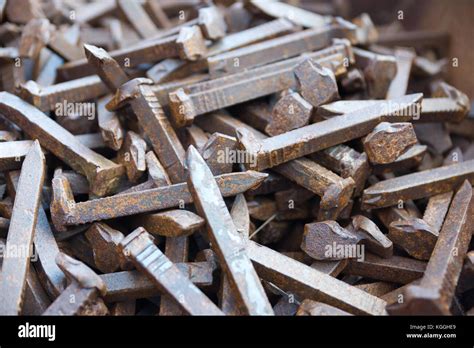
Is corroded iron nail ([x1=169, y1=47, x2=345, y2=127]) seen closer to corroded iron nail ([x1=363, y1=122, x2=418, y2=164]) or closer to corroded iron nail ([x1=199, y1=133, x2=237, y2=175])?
corroded iron nail ([x1=199, y1=133, x2=237, y2=175])

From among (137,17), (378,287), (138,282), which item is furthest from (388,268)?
(137,17)

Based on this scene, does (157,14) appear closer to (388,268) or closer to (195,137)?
(195,137)

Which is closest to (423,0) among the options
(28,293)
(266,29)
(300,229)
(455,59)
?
(455,59)

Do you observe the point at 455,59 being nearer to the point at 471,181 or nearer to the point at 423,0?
the point at 423,0

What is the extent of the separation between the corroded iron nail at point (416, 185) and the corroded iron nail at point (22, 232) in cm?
190

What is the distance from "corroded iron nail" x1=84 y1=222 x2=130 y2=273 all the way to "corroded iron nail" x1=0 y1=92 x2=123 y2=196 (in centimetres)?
30

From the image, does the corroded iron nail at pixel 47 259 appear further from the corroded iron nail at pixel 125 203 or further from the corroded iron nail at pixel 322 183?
the corroded iron nail at pixel 322 183

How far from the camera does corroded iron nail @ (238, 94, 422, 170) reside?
289cm

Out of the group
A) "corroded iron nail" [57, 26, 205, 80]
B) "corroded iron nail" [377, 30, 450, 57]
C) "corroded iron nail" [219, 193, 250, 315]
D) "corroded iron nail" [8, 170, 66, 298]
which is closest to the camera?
"corroded iron nail" [219, 193, 250, 315]

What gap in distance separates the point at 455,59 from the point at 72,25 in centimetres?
347

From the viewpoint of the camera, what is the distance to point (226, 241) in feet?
8.12

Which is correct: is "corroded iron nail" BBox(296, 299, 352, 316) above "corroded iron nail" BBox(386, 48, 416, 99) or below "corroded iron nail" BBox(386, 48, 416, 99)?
below

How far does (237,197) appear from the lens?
2910 millimetres

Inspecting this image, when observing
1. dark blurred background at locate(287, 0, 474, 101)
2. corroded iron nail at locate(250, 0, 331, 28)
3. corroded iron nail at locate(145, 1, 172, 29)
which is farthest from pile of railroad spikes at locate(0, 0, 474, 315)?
corroded iron nail at locate(145, 1, 172, 29)
